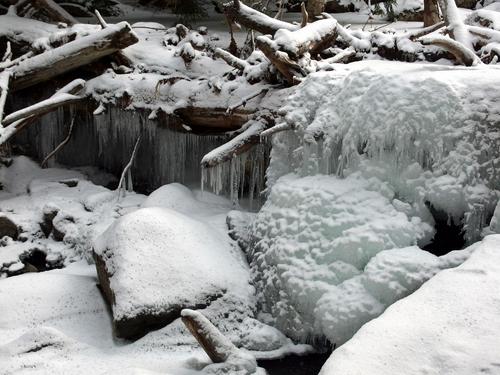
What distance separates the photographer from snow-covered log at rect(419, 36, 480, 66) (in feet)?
17.0

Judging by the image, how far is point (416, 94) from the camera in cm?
434

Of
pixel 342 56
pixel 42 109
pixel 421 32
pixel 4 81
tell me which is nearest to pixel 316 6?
pixel 421 32

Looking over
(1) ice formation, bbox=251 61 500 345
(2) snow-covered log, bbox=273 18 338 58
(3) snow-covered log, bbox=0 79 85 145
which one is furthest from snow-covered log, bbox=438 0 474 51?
(3) snow-covered log, bbox=0 79 85 145

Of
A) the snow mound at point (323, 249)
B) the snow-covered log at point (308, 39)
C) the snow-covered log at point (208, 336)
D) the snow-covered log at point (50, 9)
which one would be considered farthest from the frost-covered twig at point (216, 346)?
the snow-covered log at point (50, 9)

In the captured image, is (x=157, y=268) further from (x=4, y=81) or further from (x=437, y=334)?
(x=4, y=81)

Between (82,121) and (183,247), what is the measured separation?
11.6 feet

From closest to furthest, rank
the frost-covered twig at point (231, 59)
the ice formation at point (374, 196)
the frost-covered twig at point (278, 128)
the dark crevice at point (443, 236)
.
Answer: the ice formation at point (374, 196), the dark crevice at point (443, 236), the frost-covered twig at point (278, 128), the frost-covered twig at point (231, 59)

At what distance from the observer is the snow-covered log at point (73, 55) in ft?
22.6

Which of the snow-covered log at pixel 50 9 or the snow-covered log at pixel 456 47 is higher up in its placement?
the snow-covered log at pixel 50 9

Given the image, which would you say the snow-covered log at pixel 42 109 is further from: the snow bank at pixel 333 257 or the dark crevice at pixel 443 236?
the dark crevice at pixel 443 236

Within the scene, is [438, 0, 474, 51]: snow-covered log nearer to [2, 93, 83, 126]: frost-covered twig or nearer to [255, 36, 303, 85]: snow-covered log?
[255, 36, 303, 85]: snow-covered log

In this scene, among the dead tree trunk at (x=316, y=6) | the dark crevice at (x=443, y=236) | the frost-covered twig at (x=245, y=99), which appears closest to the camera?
the dark crevice at (x=443, y=236)

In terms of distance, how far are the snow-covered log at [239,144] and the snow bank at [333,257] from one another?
787mm

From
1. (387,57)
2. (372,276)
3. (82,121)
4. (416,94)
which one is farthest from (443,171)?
(82,121)
